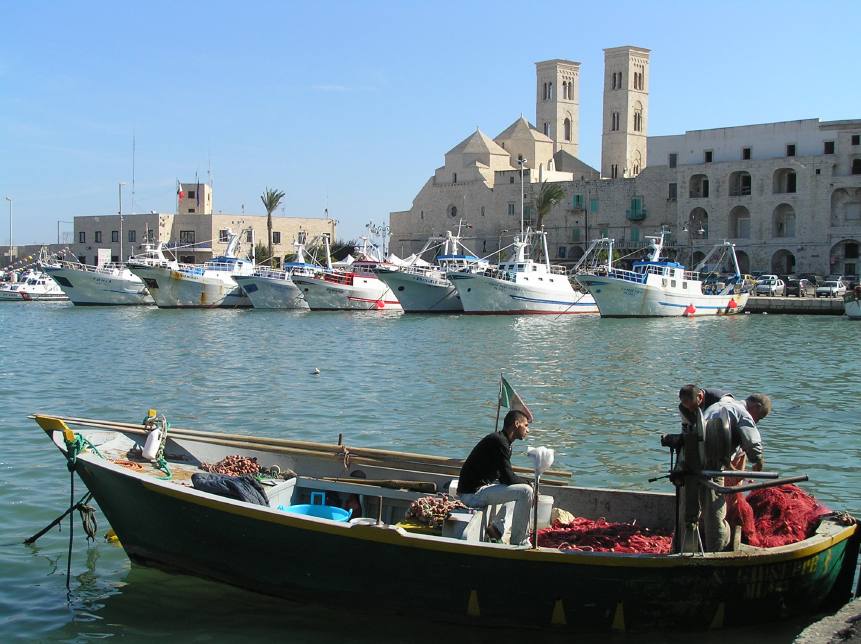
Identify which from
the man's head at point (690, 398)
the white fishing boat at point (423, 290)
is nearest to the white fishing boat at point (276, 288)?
the white fishing boat at point (423, 290)

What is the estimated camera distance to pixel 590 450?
16.3m

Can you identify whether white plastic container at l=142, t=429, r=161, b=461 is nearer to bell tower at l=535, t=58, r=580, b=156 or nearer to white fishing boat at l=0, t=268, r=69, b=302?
white fishing boat at l=0, t=268, r=69, b=302

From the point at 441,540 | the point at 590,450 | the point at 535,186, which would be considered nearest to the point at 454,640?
the point at 441,540

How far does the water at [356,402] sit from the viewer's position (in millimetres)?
9367

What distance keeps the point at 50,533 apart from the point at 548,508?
216 inches

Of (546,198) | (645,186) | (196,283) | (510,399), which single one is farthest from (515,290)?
(510,399)

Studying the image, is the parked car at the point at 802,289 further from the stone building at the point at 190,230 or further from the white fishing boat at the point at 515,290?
the stone building at the point at 190,230

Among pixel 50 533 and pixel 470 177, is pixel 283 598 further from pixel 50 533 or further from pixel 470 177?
pixel 470 177

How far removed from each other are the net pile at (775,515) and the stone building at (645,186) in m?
63.4

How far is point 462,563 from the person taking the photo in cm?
859

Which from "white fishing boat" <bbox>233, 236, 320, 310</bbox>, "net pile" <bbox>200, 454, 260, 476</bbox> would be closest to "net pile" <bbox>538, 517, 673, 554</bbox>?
"net pile" <bbox>200, 454, 260, 476</bbox>

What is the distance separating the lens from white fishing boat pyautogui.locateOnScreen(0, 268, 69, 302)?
84625mm

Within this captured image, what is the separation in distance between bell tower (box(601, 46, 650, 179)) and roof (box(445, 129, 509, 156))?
988 centimetres

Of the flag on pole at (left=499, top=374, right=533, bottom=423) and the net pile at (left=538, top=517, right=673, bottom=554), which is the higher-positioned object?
the flag on pole at (left=499, top=374, right=533, bottom=423)
